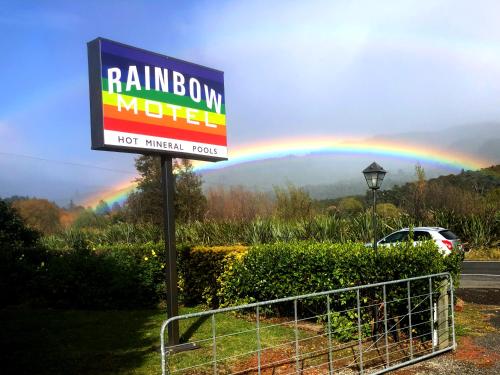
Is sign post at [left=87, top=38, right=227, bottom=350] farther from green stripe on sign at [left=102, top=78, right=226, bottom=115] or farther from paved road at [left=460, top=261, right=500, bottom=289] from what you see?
paved road at [left=460, top=261, right=500, bottom=289]

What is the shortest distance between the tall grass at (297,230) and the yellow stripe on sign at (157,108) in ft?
16.7

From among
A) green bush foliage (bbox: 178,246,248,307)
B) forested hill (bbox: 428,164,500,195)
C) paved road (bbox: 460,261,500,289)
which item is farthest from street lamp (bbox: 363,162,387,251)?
forested hill (bbox: 428,164,500,195)

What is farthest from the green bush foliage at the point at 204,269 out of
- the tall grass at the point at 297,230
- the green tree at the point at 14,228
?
the green tree at the point at 14,228

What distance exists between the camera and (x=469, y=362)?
640 centimetres

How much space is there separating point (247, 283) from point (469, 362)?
439 cm

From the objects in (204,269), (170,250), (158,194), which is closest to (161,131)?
(170,250)

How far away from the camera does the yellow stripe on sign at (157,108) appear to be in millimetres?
6859

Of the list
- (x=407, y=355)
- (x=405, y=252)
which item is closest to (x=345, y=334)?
(x=407, y=355)

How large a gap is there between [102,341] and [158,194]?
1129 inches

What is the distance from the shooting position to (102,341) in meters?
7.96

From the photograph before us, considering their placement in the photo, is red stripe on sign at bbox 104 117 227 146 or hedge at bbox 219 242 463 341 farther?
hedge at bbox 219 242 463 341

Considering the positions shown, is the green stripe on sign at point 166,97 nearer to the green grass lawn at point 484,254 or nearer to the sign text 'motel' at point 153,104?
the sign text 'motel' at point 153,104

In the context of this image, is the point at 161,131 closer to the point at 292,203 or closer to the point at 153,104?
the point at 153,104

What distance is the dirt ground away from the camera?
19.9 ft
